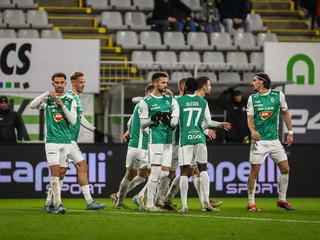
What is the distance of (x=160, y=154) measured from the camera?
1541cm

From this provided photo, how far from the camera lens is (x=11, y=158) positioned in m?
20.9

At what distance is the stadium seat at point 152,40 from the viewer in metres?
27.3

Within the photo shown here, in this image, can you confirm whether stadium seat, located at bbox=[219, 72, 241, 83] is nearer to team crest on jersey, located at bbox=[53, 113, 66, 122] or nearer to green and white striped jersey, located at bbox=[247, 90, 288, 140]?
green and white striped jersey, located at bbox=[247, 90, 288, 140]

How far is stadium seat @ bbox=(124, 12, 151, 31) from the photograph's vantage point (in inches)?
1106

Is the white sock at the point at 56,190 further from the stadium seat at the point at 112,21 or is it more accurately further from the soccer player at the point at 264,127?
the stadium seat at the point at 112,21

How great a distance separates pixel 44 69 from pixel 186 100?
7167 mm

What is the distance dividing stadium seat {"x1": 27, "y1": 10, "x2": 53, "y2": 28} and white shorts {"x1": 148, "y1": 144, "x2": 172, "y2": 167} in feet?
39.4

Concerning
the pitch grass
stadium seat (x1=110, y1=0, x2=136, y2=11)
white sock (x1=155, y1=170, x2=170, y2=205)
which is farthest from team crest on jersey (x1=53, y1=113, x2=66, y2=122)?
stadium seat (x1=110, y1=0, x2=136, y2=11)

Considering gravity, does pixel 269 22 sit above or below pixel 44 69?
above

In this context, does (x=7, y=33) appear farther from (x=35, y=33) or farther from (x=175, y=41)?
(x=175, y=41)

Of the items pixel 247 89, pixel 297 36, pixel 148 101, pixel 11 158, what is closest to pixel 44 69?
pixel 11 158

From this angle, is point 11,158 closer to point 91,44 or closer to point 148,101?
point 91,44

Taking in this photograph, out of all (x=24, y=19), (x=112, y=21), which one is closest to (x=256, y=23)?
(x=112, y=21)

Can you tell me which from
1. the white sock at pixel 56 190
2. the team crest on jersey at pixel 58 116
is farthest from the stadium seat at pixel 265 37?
the white sock at pixel 56 190
